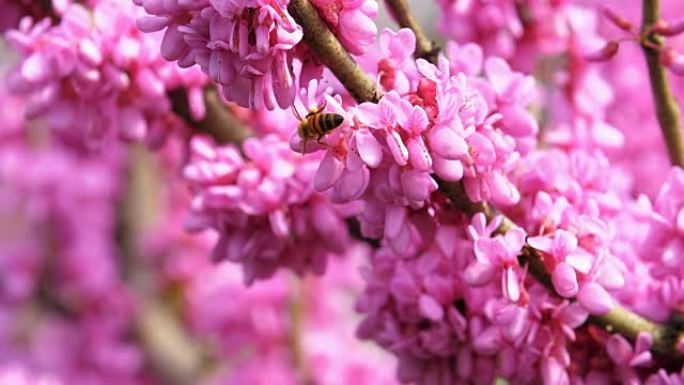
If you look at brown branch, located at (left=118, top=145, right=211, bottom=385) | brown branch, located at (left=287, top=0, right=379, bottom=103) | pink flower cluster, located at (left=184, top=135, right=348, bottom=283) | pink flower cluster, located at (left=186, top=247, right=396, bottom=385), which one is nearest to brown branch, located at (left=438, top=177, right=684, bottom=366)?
brown branch, located at (left=287, top=0, right=379, bottom=103)

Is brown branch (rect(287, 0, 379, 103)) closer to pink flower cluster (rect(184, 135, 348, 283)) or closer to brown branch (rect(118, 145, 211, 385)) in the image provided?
pink flower cluster (rect(184, 135, 348, 283))

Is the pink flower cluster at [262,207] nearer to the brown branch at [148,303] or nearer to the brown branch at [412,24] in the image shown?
the brown branch at [412,24]

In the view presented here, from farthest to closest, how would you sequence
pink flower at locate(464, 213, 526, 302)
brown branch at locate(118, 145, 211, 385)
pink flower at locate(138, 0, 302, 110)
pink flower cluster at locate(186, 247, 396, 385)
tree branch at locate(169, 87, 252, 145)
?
brown branch at locate(118, 145, 211, 385) → pink flower cluster at locate(186, 247, 396, 385) → tree branch at locate(169, 87, 252, 145) → pink flower at locate(464, 213, 526, 302) → pink flower at locate(138, 0, 302, 110)

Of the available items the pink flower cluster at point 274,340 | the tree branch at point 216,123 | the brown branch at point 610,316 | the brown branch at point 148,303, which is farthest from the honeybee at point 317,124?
the brown branch at point 148,303

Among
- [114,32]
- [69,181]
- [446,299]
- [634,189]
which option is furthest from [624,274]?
[69,181]

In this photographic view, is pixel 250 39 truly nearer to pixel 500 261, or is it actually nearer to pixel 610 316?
pixel 500 261

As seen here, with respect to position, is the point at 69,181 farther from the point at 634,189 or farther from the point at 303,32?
the point at 303,32
